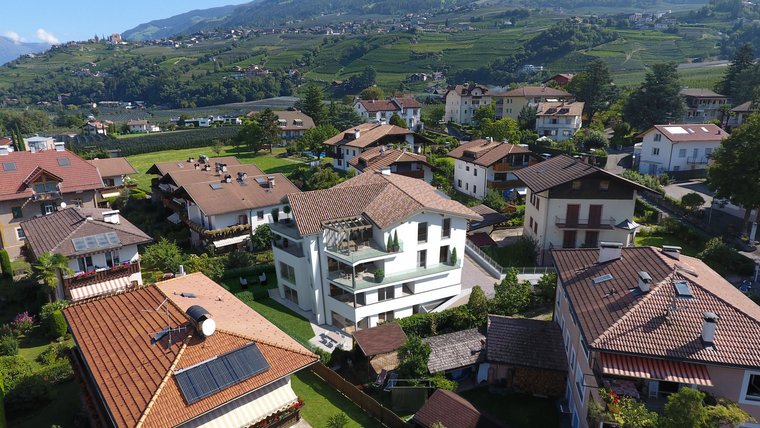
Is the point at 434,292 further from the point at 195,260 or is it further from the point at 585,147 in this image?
the point at 585,147

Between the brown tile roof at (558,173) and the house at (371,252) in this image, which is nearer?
the house at (371,252)

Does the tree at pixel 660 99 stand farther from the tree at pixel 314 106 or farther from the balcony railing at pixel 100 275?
the balcony railing at pixel 100 275

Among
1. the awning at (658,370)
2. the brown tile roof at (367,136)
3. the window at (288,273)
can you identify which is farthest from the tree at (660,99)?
the awning at (658,370)

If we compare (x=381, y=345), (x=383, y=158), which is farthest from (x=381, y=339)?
(x=383, y=158)

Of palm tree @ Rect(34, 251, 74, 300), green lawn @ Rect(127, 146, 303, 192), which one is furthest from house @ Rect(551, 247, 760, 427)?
green lawn @ Rect(127, 146, 303, 192)

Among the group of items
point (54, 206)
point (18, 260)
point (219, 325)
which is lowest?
point (18, 260)

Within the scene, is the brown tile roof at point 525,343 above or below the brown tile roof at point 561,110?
below

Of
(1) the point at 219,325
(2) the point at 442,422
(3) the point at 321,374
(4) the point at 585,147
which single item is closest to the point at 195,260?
(3) the point at 321,374
